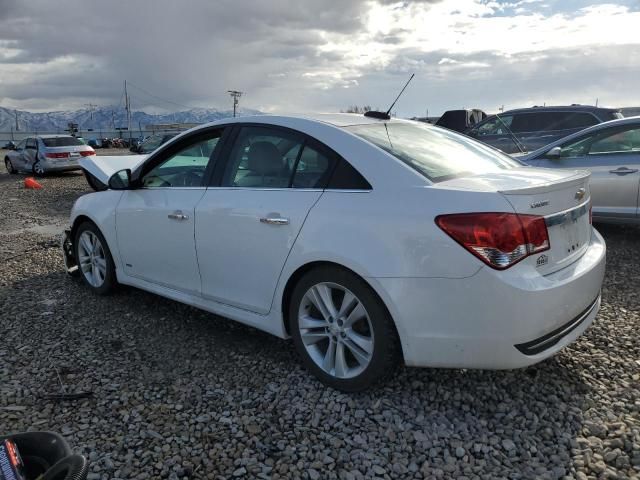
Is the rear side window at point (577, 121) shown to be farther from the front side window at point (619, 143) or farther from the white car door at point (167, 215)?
the white car door at point (167, 215)

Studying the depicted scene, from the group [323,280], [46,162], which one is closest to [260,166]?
[323,280]

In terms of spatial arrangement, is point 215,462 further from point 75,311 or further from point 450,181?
point 75,311

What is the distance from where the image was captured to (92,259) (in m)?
4.81

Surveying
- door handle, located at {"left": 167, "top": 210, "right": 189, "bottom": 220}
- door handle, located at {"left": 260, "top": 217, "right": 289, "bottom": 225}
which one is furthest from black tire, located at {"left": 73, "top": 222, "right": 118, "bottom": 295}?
door handle, located at {"left": 260, "top": 217, "right": 289, "bottom": 225}

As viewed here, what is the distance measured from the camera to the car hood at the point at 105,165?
532 centimetres

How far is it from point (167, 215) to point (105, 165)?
9.91 ft

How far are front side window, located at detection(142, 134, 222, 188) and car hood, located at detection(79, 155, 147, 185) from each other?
332 millimetres

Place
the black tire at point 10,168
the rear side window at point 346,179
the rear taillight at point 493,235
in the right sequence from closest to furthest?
the rear taillight at point 493,235
the rear side window at point 346,179
the black tire at point 10,168

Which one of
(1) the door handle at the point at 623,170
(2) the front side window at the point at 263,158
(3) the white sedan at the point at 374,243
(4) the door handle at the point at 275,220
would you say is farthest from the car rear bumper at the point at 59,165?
(4) the door handle at the point at 275,220

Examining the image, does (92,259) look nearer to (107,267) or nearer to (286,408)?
(107,267)

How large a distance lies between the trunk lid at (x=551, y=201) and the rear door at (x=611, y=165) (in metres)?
3.60

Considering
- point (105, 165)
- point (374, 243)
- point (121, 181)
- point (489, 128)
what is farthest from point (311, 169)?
point (489, 128)

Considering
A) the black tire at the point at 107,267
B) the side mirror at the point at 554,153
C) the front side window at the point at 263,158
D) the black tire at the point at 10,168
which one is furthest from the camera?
the black tire at the point at 10,168

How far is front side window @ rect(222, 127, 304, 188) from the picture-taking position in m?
3.20
